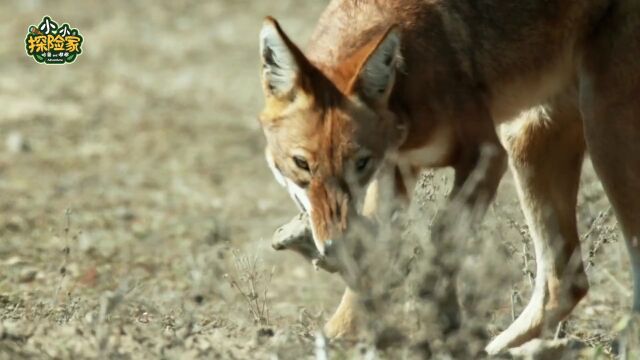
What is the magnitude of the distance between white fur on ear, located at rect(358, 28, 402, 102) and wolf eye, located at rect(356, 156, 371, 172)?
33 centimetres

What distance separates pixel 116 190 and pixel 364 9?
16.7ft

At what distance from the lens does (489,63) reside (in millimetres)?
7746

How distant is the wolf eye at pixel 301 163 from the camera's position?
6938 millimetres

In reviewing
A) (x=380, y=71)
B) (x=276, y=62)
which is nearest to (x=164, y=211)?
(x=276, y=62)

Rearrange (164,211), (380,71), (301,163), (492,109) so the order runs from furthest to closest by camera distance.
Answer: (164,211)
(492,109)
(380,71)
(301,163)

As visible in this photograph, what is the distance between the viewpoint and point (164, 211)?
11.9 m

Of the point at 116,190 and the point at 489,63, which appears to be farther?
the point at 116,190

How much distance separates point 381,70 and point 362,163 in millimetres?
461

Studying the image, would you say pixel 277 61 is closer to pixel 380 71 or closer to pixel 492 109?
pixel 380 71

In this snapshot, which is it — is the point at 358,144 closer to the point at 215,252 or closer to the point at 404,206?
the point at 404,206

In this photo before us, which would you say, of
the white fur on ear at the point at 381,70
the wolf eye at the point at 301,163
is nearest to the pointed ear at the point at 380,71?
the white fur on ear at the point at 381,70

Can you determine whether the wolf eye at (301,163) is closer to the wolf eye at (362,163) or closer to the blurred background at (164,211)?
the wolf eye at (362,163)

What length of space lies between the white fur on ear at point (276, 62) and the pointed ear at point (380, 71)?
300 millimetres

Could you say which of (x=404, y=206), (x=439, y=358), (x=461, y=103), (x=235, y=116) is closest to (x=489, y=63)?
(x=461, y=103)
